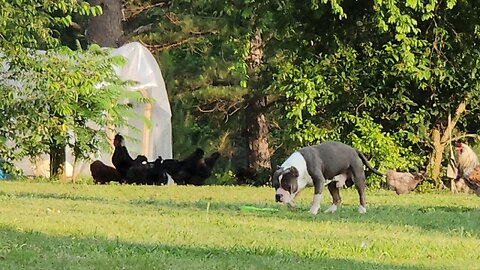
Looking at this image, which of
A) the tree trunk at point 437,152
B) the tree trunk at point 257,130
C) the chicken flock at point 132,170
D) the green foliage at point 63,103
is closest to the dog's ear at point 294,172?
the green foliage at point 63,103

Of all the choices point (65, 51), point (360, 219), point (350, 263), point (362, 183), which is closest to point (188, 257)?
point (350, 263)

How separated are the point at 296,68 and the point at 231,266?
13.0 m

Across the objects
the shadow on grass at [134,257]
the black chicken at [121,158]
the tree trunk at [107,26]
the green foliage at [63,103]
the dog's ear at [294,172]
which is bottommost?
the shadow on grass at [134,257]

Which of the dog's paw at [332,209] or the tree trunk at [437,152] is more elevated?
the tree trunk at [437,152]

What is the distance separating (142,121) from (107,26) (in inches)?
180

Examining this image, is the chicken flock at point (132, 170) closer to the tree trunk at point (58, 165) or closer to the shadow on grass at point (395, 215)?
the tree trunk at point (58, 165)

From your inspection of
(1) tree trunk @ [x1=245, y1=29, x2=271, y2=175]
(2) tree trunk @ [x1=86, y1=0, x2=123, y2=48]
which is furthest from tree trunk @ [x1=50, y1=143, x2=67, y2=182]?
(1) tree trunk @ [x1=245, y1=29, x2=271, y2=175]

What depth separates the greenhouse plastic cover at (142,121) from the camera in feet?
75.1

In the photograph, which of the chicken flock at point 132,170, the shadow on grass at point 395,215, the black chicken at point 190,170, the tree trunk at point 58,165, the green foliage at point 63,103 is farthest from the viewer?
the black chicken at point 190,170

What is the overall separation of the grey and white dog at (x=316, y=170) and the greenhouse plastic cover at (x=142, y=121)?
415 inches

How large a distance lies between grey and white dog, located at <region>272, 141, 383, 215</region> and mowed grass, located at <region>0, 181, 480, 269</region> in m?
0.27

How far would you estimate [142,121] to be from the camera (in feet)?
75.2

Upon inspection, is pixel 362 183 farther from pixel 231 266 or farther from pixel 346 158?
pixel 231 266

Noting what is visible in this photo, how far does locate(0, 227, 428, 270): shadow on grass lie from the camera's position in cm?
727
